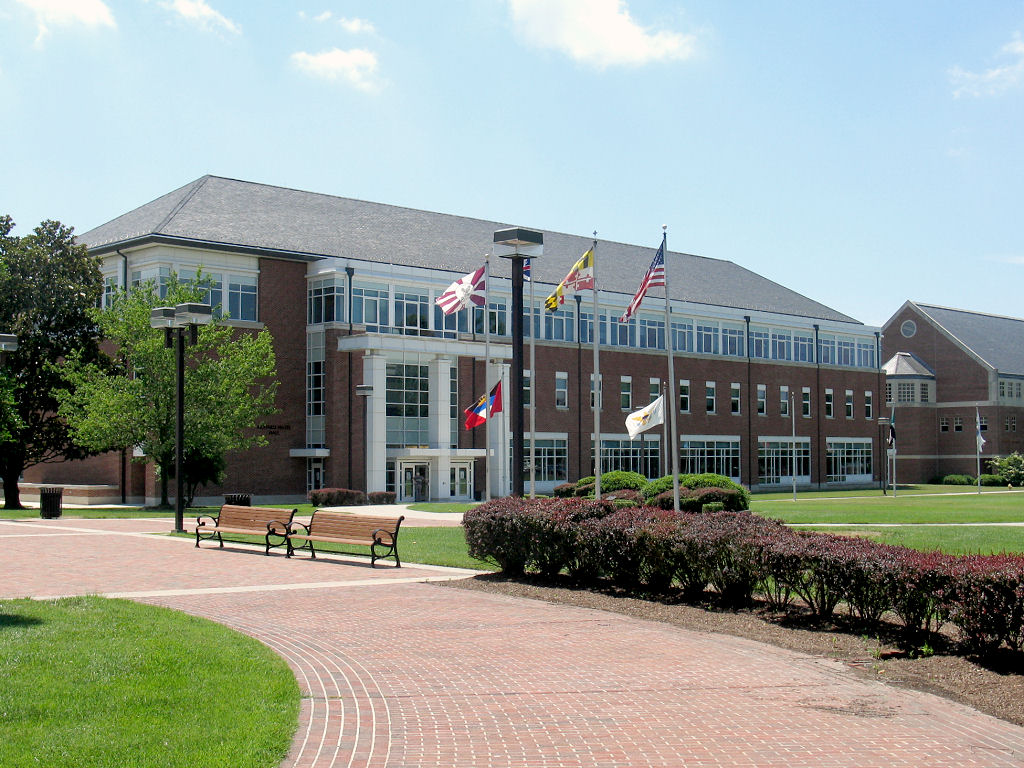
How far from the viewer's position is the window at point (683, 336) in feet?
202

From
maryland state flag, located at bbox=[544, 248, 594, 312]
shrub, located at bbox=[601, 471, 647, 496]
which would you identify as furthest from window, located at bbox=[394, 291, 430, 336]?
maryland state flag, located at bbox=[544, 248, 594, 312]

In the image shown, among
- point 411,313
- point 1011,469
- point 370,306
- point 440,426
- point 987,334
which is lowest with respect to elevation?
point 1011,469

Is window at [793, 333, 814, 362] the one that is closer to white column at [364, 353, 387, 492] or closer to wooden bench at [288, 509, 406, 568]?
white column at [364, 353, 387, 492]

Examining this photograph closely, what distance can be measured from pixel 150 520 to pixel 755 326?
44.2m

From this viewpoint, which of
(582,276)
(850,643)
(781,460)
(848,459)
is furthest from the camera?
(848,459)

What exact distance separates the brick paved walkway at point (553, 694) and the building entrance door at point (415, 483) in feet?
112

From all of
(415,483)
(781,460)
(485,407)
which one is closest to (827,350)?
(781,460)

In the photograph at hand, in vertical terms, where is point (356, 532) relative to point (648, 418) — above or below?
below

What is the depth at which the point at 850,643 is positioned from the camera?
1076cm

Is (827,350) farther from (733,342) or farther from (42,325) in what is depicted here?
(42,325)

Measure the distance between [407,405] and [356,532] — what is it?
2949cm

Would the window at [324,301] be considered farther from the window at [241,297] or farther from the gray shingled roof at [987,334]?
the gray shingled roof at [987,334]

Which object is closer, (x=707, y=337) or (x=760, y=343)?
(x=707, y=337)

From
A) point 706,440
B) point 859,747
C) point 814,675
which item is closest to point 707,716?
point 859,747
